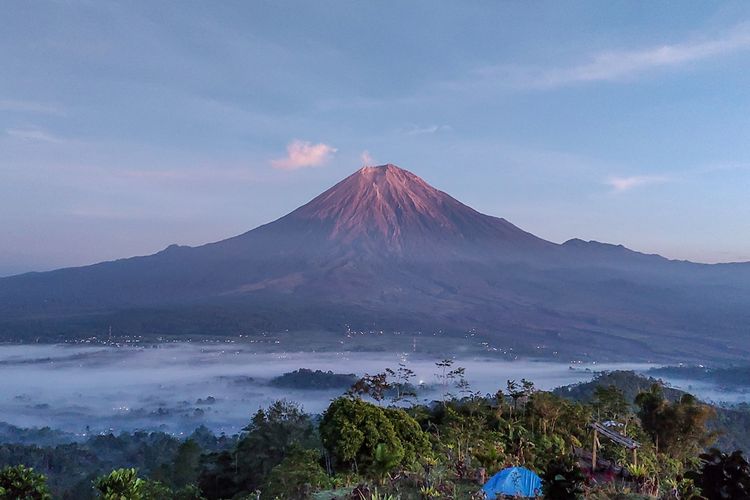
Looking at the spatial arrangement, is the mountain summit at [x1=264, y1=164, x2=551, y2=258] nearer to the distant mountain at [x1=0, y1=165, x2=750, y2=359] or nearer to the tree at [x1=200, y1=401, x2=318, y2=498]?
the distant mountain at [x1=0, y1=165, x2=750, y2=359]

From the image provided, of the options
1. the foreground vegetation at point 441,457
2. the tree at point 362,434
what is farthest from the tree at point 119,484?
the tree at point 362,434

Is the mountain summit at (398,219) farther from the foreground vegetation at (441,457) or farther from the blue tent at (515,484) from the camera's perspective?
the blue tent at (515,484)

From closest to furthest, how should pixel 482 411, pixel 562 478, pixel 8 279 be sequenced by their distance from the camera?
pixel 562 478 → pixel 482 411 → pixel 8 279

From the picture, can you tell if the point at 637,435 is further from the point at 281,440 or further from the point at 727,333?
the point at 727,333

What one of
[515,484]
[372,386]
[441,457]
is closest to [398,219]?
[372,386]

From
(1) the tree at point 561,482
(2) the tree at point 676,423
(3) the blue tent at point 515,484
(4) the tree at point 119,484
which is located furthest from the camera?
(2) the tree at point 676,423

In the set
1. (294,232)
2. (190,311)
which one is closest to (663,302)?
(294,232)
